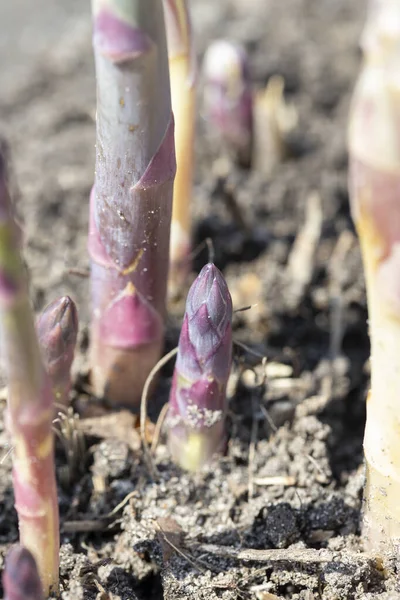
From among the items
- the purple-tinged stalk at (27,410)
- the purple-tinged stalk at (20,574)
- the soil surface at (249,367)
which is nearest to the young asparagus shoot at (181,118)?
the soil surface at (249,367)

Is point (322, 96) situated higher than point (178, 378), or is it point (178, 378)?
point (322, 96)

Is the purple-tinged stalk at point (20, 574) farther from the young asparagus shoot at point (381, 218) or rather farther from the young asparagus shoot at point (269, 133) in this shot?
the young asparagus shoot at point (269, 133)

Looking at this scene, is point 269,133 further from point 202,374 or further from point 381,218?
point 381,218

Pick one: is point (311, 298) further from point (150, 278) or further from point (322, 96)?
point (322, 96)

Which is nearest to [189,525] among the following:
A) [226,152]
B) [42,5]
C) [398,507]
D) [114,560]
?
[114,560]

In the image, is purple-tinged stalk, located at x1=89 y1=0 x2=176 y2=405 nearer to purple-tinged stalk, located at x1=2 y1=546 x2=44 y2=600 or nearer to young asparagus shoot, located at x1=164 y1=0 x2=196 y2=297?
young asparagus shoot, located at x1=164 y1=0 x2=196 y2=297
